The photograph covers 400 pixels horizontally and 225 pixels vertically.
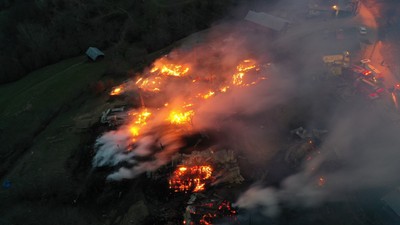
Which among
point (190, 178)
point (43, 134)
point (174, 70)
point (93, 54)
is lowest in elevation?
point (190, 178)

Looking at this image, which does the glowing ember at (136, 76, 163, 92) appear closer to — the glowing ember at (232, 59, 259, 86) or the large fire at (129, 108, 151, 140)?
the large fire at (129, 108, 151, 140)

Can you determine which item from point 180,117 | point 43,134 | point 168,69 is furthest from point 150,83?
point 43,134

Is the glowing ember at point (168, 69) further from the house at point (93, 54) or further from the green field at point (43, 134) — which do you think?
the house at point (93, 54)

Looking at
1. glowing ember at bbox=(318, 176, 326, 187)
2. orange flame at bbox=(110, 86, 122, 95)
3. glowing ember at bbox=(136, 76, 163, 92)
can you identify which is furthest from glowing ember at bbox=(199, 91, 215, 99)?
glowing ember at bbox=(318, 176, 326, 187)

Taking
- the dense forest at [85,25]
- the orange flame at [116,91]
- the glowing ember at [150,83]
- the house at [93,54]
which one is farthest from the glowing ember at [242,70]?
the house at [93,54]

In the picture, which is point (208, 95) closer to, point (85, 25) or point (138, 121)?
point (138, 121)
